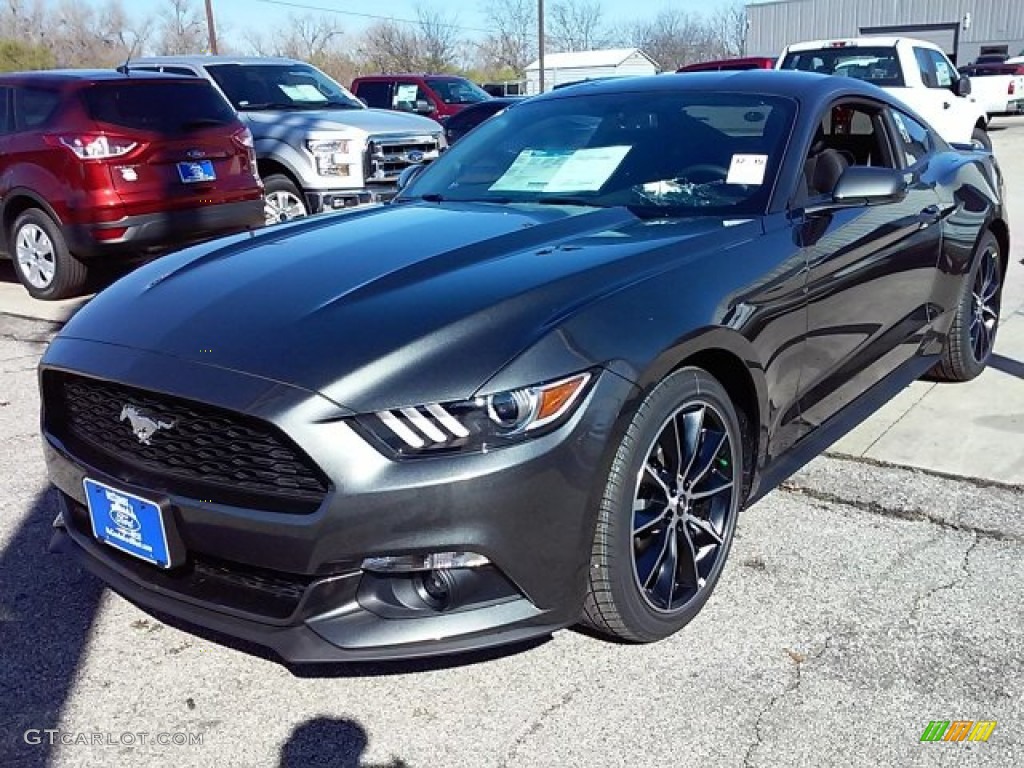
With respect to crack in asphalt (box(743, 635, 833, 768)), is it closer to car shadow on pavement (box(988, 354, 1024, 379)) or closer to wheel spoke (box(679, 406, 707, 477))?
wheel spoke (box(679, 406, 707, 477))

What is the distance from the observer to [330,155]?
363 inches

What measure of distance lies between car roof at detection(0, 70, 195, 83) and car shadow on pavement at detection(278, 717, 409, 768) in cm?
659

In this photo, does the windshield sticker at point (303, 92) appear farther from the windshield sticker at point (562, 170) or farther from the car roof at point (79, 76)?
the windshield sticker at point (562, 170)

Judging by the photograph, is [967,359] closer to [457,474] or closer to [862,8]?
[457,474]

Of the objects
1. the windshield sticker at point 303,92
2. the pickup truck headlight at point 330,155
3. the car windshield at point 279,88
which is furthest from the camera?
the windshield sticker at point 303,92

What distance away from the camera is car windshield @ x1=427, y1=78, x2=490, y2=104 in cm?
1659

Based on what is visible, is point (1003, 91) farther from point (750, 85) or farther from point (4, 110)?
point (750, 85)

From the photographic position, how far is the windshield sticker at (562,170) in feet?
12.0

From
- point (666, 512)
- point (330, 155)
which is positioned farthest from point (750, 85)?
point (330, 155)

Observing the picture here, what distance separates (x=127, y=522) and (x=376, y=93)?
49.8 feet

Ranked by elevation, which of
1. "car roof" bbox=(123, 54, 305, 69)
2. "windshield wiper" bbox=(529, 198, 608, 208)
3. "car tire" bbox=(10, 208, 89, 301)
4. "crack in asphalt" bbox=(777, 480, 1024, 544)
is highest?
"car roof" bbox=(123, 54, 305, 69)

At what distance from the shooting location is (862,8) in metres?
55.8

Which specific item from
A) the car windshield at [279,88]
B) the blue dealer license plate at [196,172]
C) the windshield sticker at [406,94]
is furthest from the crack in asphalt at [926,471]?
the windshield sticker at [406,94]

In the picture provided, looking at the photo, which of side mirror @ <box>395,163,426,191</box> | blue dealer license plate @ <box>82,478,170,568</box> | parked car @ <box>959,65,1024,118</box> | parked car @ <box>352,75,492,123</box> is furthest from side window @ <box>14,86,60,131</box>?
parked car @ <box>959,65,1024,118</box>
